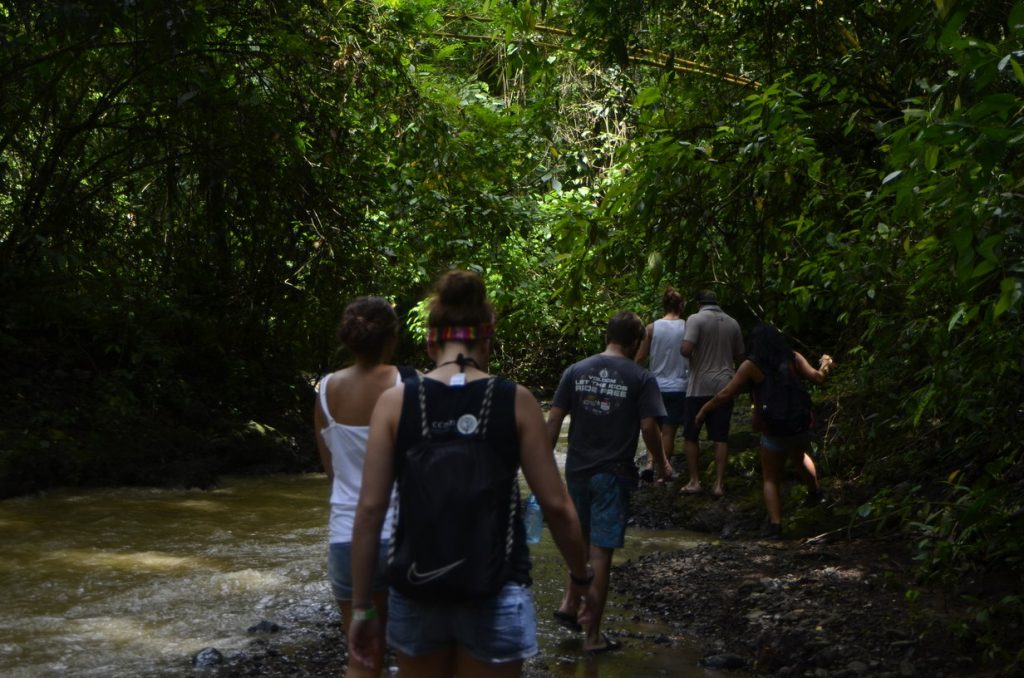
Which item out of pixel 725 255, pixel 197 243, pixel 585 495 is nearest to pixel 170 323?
pixel 197 243

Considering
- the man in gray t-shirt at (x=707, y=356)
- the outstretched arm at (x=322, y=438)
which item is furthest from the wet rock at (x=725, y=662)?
the man in gray t-shirt at (x=707, y=356)

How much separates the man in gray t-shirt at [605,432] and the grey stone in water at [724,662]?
54 cm

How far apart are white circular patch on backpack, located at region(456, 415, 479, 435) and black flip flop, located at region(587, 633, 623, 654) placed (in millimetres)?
3250

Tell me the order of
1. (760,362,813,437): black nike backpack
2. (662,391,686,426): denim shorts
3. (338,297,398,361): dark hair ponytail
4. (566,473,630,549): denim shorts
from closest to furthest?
(338,297,398,361): dark hair ponytail
(566,473,630,549): denim shorts
(760,362,813,437): black nike backpack
(662,391,686,426): denim shorts

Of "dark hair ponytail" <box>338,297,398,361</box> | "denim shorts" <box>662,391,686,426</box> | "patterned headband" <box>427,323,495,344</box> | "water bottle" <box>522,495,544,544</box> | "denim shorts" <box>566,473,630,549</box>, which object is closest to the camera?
"patterned headband" <box>427,323,495,344</box>

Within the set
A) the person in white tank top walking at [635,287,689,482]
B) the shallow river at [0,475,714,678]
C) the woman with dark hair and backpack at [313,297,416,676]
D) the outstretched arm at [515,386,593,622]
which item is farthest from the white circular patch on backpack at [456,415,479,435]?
the person in white tank top walking at [635,287,689,482]

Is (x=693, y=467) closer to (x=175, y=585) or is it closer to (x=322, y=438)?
(x=175, y=585)

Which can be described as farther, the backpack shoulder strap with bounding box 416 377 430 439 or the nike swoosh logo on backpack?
the backpack shoulder strap with bounding box 416 377 430 439

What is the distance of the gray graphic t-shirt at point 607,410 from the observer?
6406 millimetres

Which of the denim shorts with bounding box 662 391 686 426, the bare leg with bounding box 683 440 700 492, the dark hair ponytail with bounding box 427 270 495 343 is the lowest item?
the bare leg with bounding box 683 440 700 492

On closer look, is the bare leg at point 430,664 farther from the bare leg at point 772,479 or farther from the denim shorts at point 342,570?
the bare leg at point 772,479

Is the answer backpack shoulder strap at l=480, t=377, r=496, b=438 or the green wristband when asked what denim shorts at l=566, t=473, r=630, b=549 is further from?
backpack shoulder strap at l=480, t=377, r=496, b=438

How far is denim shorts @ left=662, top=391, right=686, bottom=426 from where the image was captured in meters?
11.6

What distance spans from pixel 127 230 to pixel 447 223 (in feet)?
13.3
